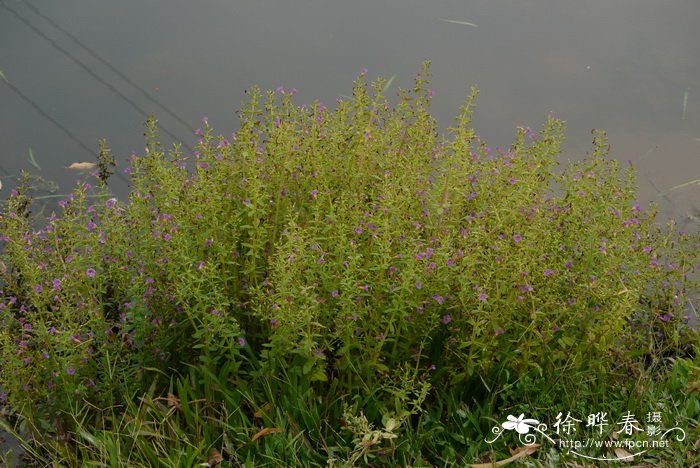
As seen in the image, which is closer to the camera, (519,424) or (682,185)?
(519,424)

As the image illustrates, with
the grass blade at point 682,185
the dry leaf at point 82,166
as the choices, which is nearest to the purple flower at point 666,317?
the grass blade at point 682,185

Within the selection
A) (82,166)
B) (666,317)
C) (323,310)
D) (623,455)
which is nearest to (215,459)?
(323,310)

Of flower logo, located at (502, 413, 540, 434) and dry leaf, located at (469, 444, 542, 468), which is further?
flower logo, located at (502, 413, 540, 434)

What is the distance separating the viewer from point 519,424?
10.4 feet

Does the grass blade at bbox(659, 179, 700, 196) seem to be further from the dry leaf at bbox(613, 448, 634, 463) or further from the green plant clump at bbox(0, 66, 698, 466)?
the dry leaf at bbox(613, 448, 634, 463)

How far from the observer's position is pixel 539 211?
10.4 ft

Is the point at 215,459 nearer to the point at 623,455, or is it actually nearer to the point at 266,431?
the point at 266,431

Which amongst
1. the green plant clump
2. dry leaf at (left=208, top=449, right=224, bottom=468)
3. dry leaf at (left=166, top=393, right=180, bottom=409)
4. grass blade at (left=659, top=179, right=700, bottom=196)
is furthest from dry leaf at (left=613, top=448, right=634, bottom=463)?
grass blade at (left=659, top=179, right=700, bottom=196)

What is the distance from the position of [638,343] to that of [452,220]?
1.16 m

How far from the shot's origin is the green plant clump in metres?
2.99

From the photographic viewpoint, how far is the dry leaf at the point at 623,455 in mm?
3086

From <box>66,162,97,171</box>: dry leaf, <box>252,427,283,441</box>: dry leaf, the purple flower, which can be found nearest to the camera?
<box>252,427,283,441</box>: dry leaf

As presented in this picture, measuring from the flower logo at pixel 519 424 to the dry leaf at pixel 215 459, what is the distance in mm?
1059

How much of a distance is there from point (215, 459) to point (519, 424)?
44.8 inches
